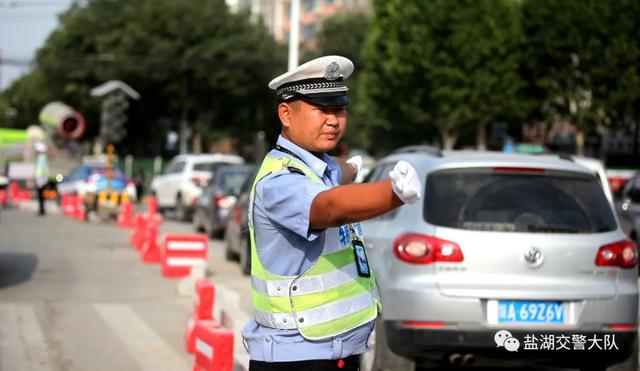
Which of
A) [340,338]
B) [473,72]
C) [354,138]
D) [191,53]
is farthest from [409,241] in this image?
[354,138]

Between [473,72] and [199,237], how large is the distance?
96.4 feet

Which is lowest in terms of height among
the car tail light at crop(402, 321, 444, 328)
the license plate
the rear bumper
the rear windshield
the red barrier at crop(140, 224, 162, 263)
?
the red barrier at crop(140, 224, 162, 263)

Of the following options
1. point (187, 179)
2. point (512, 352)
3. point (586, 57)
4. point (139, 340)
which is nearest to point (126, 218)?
point (187, 179)

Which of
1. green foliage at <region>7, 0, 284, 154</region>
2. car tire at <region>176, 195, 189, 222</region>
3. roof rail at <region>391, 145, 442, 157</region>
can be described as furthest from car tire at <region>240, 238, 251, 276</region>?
green foliage at <region>7, 0, 284, 154</region>

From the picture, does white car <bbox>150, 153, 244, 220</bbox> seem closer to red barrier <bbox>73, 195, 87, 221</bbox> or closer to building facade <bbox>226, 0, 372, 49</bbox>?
red barrier <bbox>73, 195, 87, 221</bbox>

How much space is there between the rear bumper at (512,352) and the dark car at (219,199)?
1495cm

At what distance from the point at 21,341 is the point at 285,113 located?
6.47m

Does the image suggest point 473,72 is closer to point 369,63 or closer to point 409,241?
point 369,63

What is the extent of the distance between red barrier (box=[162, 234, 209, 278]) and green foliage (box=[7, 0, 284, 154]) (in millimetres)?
46790

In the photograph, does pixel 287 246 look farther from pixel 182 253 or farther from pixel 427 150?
pixel 182 253

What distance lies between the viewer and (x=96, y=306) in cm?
1202

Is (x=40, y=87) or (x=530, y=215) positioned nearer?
(x=530, y=215)

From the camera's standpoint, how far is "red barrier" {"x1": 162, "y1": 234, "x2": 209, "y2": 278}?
14.8 meters

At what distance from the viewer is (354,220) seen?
3258 millimetres
